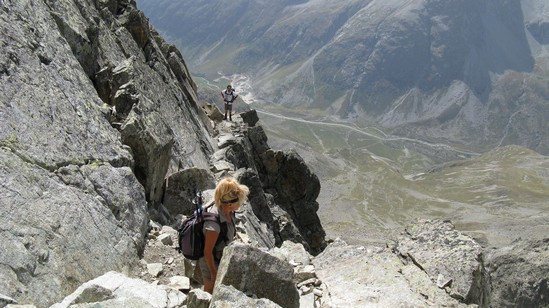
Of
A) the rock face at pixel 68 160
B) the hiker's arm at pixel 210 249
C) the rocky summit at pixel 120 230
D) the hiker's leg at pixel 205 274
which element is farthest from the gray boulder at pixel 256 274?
the rock face at pixel 68 160

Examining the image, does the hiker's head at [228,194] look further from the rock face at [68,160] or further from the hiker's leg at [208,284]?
the rock face at [68,160]

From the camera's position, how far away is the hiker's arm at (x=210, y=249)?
40.2 feet

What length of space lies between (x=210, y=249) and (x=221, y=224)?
0.71 m

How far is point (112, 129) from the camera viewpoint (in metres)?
19.5

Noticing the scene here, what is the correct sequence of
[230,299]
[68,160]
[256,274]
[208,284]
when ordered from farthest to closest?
[68,160] < [208,284] < [256,274] < [230,299]

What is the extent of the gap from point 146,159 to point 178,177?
328 centimetres

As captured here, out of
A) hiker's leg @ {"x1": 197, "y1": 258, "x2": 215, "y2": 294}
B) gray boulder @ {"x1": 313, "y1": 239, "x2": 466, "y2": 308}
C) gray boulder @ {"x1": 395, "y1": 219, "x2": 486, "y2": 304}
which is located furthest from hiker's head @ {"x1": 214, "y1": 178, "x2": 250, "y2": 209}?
gray boulder @ {"x1": 395, "y1": 219, "x2": 486, "y2": 304}

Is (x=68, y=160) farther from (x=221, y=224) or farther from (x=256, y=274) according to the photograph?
(x=256, y=274)

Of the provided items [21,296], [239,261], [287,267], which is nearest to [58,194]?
[21,296]

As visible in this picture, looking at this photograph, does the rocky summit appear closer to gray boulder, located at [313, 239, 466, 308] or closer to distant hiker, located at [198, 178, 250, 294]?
gray boulder, located at [313, 239, 466, 308]

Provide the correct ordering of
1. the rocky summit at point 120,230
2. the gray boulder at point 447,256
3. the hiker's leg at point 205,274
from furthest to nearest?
the gray boulder at point 447,256
the hiker's leg at point 205,274
the rocky summit at point 120,230

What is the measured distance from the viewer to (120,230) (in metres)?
15.5

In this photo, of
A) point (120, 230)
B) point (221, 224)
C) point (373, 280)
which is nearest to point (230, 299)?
point (221, 224)

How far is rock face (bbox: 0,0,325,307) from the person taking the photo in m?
11.4
